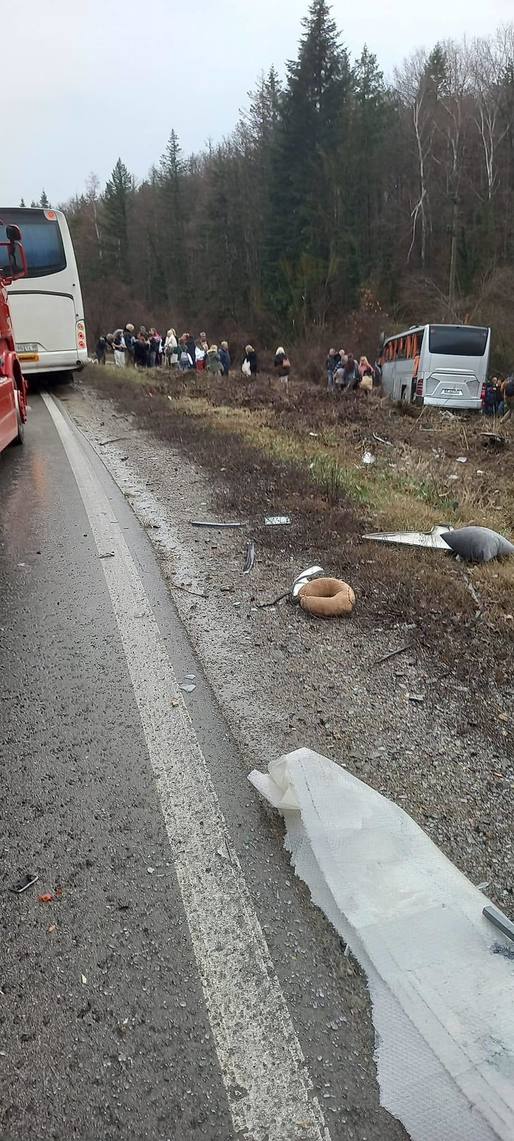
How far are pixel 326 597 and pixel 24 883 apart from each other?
2359 mm

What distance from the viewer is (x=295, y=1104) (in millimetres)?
1521

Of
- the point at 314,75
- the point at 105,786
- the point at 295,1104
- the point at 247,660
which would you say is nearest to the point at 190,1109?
the point at 295,1104

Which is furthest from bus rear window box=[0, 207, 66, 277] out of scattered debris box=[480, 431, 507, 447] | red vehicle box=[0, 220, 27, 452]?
scattered debris box=[480, 431, 507, 447]

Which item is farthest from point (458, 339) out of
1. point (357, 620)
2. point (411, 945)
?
point (411, 945)

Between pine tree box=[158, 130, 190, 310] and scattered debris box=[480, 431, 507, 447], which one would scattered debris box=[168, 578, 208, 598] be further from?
pine tree box=[158, 130, 190, 310]

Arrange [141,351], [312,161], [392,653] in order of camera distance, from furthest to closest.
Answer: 1. [312,161]
2. [141,351]
3. [392,653]

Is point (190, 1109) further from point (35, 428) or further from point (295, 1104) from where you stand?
point (35, 428)

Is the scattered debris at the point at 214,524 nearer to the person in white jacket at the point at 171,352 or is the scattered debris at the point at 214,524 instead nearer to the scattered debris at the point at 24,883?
the scattered debris at the point at 24,883

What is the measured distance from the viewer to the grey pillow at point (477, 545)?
15.1 ft

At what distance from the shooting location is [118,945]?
1866 mm

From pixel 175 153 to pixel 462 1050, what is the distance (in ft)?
227

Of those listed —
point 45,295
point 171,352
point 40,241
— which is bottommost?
point 171,352

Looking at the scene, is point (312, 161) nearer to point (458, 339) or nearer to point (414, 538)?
point (458, 339)

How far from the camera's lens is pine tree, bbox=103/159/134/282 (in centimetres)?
6206
